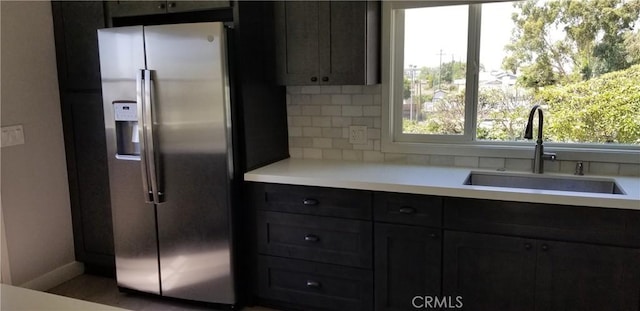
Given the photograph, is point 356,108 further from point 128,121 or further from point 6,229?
point 6,229

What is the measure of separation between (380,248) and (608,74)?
1510mm

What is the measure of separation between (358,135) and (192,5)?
4.08ft

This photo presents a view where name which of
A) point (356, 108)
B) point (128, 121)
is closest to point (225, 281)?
point (128, 121)

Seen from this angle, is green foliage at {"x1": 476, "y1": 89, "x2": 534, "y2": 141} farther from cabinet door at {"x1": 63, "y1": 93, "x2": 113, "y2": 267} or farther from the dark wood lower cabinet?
cabinet door at {"x1": 63, "y1": 93, "x2": 113, "y2": 267}

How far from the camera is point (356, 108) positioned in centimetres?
296

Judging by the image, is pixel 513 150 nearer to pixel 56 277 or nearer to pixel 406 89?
pixel 406 89

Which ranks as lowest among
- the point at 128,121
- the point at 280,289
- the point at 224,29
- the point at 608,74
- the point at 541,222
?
the point at 280,289

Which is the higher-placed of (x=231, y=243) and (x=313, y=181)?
(x=313, y=181)

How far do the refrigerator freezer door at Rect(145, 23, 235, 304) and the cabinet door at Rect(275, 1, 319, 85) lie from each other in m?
0.47

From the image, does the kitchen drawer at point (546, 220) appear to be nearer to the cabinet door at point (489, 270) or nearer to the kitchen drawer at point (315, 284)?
the cabinet door at point (489, 270)

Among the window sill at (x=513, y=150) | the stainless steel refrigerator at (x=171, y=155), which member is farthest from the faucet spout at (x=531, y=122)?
the stainless steel refrigerator at (x=171, y=155)

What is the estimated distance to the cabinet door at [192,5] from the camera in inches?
102

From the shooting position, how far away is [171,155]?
261 cm

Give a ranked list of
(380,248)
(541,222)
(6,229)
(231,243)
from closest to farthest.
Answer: (541,222)
(380,248)
(231,243)
(6,229)
